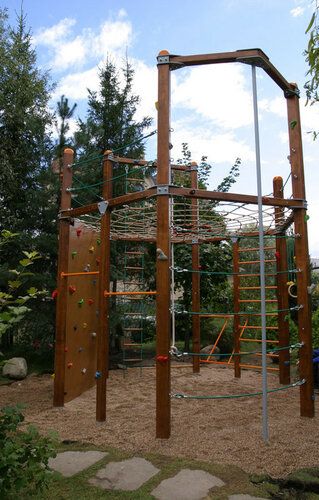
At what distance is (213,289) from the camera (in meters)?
9.83

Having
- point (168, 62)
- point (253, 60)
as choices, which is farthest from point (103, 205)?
point (253, 60)

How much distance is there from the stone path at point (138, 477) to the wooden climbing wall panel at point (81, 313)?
2.09 m

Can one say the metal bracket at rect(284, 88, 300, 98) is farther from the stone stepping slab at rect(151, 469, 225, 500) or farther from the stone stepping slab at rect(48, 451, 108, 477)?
the stone stepping slab at rect(48, 451, 108, 477)

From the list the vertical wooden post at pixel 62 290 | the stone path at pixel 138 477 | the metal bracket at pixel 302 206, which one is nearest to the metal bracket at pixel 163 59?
the vertical wooden post at pixel 62 290

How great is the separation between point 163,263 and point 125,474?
167 cm

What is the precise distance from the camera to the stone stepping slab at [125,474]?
2611mm

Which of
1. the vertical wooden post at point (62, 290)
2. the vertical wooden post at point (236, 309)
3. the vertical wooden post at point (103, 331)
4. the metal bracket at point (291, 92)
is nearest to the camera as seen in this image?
the vertical wooden post at point (103, 331)

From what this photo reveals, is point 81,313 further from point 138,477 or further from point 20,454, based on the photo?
point 20,454

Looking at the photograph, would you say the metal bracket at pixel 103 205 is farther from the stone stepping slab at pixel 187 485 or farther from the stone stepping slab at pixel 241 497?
the stone stepping slab at pixel 241 497

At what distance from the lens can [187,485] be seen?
261 centimetres

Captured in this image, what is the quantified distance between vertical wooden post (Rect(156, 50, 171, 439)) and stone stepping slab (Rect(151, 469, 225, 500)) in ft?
2.65

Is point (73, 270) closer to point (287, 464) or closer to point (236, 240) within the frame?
point (236, 240)

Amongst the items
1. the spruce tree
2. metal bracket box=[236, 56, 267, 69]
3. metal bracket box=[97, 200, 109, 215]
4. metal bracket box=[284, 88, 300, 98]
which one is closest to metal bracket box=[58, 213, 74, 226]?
metal bracket box=[97, 200, 109, 215]

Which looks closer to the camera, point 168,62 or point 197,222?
point 168,62
